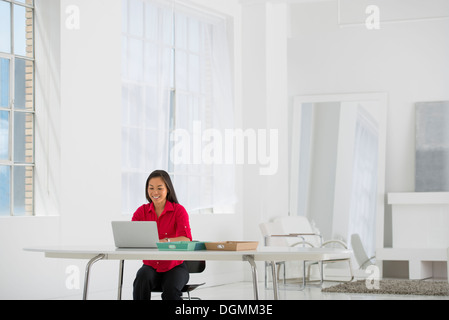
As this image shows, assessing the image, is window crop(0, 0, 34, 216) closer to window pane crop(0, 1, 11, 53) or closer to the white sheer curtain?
window pane crop(0, 1, 11, 53)

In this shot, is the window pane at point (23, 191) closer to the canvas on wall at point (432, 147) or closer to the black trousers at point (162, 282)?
the black trousers at point (162, 282)

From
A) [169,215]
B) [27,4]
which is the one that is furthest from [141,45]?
[169,215]

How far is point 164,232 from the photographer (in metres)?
5.30

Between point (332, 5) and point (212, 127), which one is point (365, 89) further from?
point (212, 127)

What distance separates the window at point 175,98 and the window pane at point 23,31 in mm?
1129

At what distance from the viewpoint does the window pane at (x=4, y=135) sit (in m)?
6.26

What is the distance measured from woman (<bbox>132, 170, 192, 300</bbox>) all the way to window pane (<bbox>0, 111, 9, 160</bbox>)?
1.58m

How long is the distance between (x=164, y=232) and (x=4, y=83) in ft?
6.72

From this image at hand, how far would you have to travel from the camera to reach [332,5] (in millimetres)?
10633

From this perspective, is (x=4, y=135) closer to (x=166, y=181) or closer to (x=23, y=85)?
(x=23, y=85)

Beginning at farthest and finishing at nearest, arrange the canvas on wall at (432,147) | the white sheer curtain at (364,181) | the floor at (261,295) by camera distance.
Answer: the white sheer curtain at (364,181) → the canvas on wall at (432,147) → the floor at (261,295)

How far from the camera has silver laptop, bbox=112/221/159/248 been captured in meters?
4.66

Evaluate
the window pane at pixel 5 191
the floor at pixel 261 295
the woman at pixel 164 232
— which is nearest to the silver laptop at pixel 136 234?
the woman at pixel 164 232

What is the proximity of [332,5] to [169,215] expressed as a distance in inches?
244
